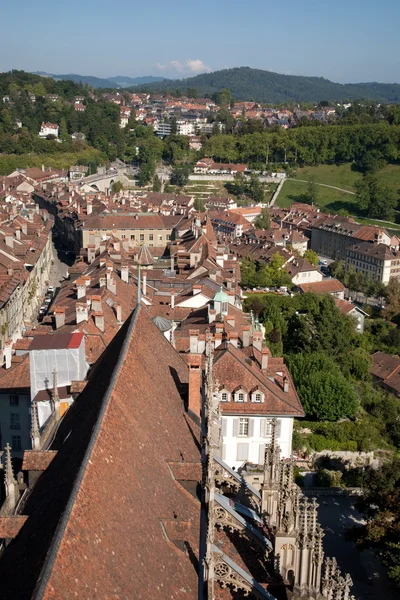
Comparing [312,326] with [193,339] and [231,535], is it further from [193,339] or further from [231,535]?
[231,535]

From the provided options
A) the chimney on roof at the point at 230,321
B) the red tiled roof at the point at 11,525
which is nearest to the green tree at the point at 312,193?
the chimney on roof at the point at 230,321

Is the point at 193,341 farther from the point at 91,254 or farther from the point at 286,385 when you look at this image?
the point at 91,254

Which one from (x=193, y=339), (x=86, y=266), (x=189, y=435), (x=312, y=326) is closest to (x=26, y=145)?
(x=86, y=266)

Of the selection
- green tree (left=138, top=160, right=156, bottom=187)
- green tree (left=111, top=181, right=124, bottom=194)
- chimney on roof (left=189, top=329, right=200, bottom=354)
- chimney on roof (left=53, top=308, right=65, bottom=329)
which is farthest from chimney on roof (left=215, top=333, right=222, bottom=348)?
green tree (left=138, top=160, right=156, bottom=187)

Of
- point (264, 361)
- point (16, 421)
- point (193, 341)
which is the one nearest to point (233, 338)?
point (264, 361)

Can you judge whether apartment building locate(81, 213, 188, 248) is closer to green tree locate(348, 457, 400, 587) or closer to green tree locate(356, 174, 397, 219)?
green tree locate(348, 457, 400, 587)

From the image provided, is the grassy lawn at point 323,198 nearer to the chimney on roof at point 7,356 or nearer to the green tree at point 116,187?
the green tree at point 116,187
